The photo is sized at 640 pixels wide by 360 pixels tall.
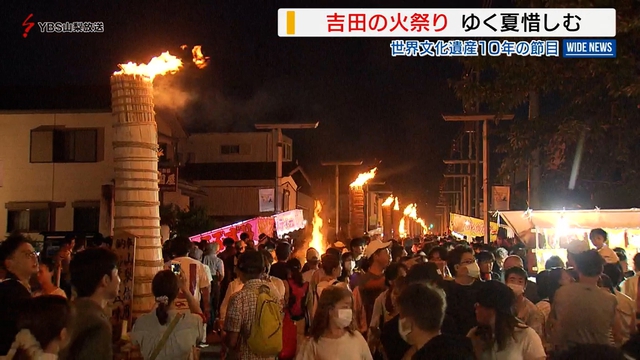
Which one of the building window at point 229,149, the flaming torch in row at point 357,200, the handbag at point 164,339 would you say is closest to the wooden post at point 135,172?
the handbag at point 164,339

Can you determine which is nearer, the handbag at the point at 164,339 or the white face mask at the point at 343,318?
the white face mask at the point at 343,318

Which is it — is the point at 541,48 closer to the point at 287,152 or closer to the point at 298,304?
the point at 298,304

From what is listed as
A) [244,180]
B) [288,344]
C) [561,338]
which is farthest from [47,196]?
[561,338]

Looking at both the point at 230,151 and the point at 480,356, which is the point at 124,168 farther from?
the point at 230,151

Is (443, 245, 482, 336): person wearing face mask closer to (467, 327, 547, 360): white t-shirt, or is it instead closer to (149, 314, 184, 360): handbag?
(467, 327, 547, 360): white t-shirt

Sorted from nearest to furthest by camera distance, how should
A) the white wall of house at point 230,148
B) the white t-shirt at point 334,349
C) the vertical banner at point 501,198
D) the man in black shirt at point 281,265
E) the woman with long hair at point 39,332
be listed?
the woman with long hair at point 39,332 < the white t-shirt at point 334,349 < the man in black shirt at point 281,265 < the vertical banner at point 501,198 < the white wall of house at point 230,148

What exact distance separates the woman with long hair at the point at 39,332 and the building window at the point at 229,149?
4252 cm

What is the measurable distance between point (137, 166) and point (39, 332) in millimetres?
5522

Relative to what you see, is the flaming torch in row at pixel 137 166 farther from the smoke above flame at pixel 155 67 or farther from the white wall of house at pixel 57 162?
the white wall of house at pixel 57 162

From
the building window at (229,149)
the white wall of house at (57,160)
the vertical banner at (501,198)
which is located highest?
the building window at (229,149)

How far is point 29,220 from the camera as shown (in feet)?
98.0

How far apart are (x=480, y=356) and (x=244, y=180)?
129 ft

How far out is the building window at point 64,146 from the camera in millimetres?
30109

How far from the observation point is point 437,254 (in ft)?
34.8
